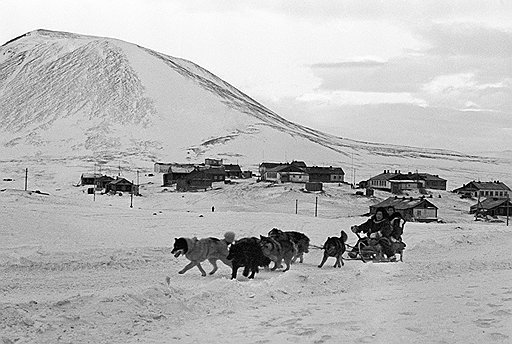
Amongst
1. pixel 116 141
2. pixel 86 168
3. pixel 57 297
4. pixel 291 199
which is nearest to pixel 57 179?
pixel 86 168

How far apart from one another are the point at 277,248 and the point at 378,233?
3757 millimetres

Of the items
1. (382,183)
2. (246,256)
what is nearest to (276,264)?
(246,256)

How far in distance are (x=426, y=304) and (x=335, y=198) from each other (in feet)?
178

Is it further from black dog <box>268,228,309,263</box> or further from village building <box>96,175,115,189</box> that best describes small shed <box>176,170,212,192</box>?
black dog <box>268,228,309,263</box>

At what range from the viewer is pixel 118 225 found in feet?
77.2

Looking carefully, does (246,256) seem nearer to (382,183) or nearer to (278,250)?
(278,250)

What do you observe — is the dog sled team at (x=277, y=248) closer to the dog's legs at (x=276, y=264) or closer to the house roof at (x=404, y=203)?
the dog's legs at (x=276, y=264)

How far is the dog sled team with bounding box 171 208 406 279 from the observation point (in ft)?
46.6

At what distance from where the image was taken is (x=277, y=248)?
50.1 ft

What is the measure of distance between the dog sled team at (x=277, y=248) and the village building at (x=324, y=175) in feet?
233

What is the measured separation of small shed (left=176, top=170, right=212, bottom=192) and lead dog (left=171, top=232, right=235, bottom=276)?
60.4 m

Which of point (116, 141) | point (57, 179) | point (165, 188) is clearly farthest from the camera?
point (116, 141)

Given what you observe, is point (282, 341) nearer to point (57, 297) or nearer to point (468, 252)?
point (57, 297)

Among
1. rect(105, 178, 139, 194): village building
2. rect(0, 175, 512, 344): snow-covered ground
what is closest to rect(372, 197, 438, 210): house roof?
rect(105, 178, 139, 194): village building
